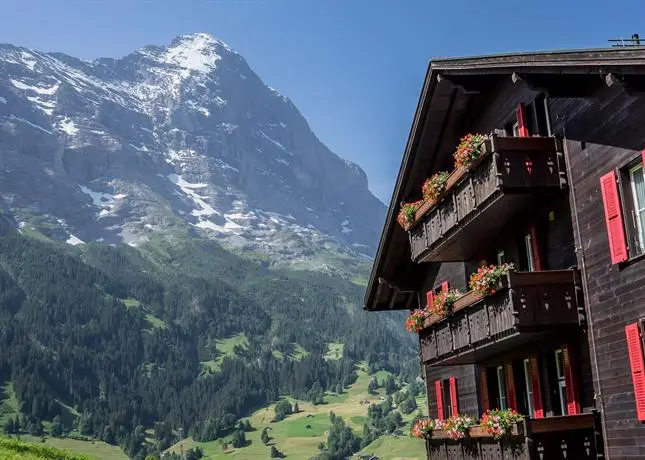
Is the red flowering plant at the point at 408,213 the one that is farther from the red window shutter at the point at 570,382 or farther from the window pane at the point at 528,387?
the red window shutter at the point at 570,382

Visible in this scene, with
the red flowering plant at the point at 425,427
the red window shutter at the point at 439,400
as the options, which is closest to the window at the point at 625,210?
the red flowering plant at the point at 425,427

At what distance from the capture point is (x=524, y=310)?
16391 mm

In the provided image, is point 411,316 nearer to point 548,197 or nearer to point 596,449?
point 548,197

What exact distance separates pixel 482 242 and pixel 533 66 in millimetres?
6715

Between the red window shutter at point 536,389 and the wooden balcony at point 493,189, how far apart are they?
361 centimetres

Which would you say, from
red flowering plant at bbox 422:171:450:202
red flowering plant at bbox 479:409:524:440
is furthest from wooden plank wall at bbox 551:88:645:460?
red flowering plant at bbox 422:171:450:202

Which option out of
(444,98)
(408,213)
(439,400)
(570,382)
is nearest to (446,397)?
(439,400)

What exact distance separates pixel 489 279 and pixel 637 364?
12.5ft

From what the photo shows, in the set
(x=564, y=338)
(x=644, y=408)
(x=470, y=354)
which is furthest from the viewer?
(x=470, y=354)

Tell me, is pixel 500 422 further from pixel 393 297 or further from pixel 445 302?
pixel 393 297

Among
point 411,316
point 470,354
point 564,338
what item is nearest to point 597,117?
point 564,338

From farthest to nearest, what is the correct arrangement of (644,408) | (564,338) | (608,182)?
(564,338), (608,182), (644,408)

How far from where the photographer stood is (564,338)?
58.1 ft

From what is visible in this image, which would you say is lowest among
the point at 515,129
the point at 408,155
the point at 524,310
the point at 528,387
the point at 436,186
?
the point at 528,387
